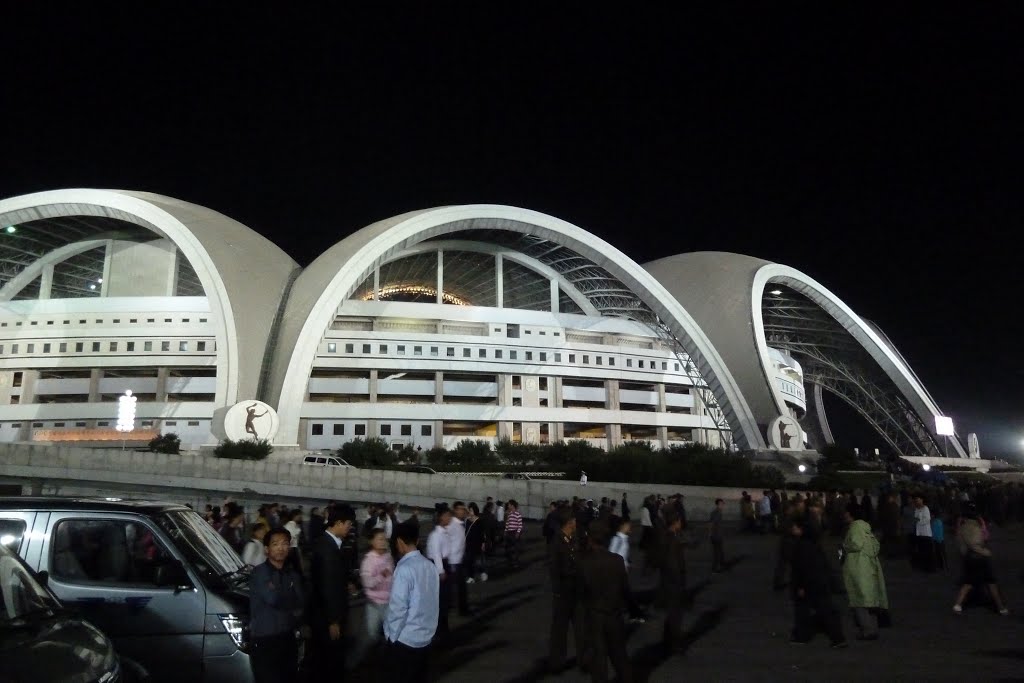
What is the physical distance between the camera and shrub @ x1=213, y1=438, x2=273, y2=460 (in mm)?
33719

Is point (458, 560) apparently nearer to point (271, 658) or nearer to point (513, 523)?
point (271, 658)

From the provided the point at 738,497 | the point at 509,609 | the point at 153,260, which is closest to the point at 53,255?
the point at 153,260

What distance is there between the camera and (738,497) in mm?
28203

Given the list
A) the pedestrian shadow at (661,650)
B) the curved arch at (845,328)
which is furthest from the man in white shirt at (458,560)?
the curved arch at (845,328)

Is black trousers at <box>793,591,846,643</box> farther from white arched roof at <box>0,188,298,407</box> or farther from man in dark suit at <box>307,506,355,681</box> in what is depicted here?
white arched roof at <box>0,188,298,407</box>

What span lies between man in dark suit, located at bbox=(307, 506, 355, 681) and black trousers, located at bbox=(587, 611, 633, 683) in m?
1.99

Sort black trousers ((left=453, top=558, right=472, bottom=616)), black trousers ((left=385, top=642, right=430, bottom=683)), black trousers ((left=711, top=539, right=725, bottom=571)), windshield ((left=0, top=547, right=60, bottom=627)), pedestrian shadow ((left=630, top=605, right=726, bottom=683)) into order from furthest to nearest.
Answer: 1. black trousers ((left=711, top=539, right=725, bottom=571))
2. black trousers ((left=453, top=558, right=472, bottom=616))
3. pedestrian shadow ((left=630, top=605, right=726, bottom=683))
4. black trousers ((left=385, top=642, right=430, bottom=683))
5. windshield ((left=0, top=547, right=60, bottom=627))

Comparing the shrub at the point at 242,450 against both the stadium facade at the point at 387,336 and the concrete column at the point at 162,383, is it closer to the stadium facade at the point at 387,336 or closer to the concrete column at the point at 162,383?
the stadium facade at the point at 387,336

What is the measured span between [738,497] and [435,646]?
22.3 meters

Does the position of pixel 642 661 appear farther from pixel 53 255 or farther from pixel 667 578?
pixel 53 255

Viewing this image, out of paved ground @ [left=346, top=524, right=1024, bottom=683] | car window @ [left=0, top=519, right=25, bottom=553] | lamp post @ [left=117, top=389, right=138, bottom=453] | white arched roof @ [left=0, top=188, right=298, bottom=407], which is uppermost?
white arched roof @ [left=0, top=188, right=298, bottom=407]

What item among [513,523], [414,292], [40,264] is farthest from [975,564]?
[40,264]

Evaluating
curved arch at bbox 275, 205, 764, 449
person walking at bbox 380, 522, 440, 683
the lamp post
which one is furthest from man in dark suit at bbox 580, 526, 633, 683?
the lamp post

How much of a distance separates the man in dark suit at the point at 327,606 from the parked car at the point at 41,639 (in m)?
1.71
